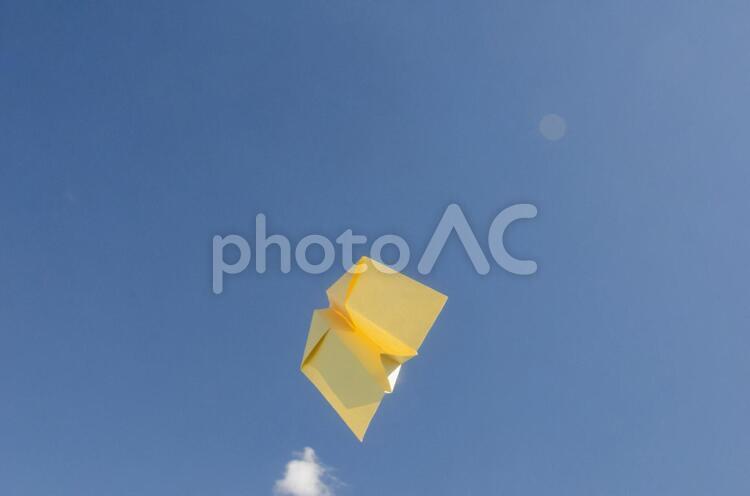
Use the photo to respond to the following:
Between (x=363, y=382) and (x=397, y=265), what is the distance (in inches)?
66.5

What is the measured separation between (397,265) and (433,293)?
0.86 meters

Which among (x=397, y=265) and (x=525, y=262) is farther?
(x=525, y=262)

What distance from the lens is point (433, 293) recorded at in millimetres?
6578

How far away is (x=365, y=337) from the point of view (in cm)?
737

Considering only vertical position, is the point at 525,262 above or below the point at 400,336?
above

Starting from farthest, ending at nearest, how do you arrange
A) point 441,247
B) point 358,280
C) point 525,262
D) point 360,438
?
point 525,262, point 441,247, point 358,280, point 360,438

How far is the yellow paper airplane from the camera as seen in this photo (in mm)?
6676

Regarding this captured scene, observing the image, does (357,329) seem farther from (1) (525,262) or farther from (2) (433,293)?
(1) (525,262)

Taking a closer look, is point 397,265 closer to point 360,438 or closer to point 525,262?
point 360,438

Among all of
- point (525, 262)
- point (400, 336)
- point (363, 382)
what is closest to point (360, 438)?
point (363, 382)

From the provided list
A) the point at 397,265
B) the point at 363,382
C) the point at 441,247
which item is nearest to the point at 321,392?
the point at 363,382

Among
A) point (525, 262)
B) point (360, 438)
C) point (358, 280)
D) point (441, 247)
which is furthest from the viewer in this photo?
point (525, 262)

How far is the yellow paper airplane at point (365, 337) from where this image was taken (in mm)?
6676

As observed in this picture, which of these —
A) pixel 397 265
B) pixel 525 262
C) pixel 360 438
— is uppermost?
pixel 525 262
